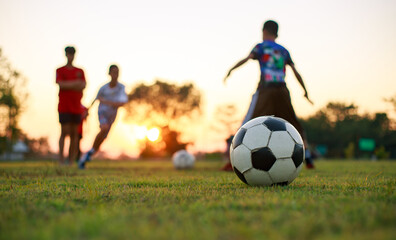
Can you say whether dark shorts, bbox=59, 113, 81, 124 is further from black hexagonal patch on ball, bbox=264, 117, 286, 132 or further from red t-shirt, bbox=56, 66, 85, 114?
black hexagonal patch on ball, bbox=264, 117, 286, 132

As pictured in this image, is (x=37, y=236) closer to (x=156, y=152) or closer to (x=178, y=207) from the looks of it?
(x=178, y=207)

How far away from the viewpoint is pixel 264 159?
3.32m

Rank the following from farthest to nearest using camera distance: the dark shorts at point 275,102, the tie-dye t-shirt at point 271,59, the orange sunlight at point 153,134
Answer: the orange sunlight at point 153,134
the dark shorts at point 275,102
the tie-dye t-shirt at point 271,59

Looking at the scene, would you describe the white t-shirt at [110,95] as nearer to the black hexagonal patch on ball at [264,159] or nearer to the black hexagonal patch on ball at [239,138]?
the black hexagonal patch on ball at [239,138]

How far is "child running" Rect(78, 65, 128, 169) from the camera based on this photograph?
777 cm

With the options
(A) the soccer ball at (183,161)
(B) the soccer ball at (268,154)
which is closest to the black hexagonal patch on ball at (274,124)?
(B) the soccer ball at (268,154)

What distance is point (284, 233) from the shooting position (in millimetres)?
1535

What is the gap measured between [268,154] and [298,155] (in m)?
0.37

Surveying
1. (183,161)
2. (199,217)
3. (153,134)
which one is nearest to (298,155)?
(199,217)

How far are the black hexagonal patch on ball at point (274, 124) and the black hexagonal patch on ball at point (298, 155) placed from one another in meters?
0.23

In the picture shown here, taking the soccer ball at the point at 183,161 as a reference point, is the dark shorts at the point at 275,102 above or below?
above

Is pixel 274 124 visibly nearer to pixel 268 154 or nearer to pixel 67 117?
pixel 268 154

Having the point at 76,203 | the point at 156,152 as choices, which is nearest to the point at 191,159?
the point at 76,203

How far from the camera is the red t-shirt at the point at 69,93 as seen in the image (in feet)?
26.2
